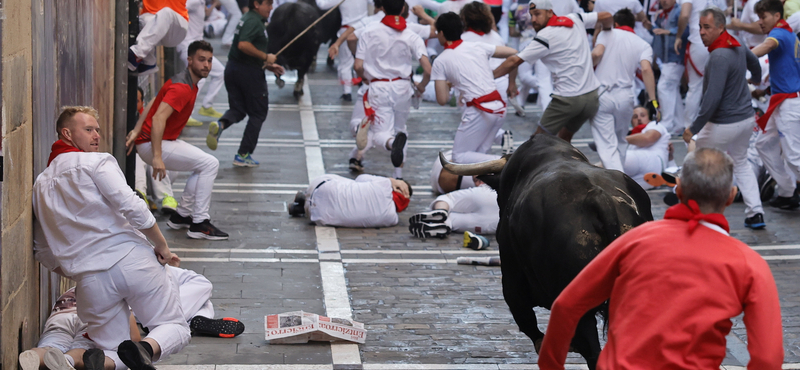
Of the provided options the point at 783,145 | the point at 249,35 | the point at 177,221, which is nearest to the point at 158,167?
the point at 177,221

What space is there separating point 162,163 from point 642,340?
5681 millimetres

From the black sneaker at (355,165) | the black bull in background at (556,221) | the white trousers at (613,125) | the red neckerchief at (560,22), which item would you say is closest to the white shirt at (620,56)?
the white trousers at (613,125)

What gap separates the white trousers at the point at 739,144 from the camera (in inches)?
351

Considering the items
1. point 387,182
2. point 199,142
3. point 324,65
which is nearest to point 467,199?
point 387,182

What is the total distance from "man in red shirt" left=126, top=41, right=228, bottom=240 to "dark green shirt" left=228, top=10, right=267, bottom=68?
9.30 feet

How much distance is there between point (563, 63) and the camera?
9.93 meters

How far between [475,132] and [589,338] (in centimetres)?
608

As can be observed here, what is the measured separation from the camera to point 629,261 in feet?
10.5

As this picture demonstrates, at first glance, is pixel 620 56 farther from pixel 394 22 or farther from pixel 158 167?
pixel 158 167

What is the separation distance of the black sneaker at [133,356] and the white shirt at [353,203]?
4.32 m

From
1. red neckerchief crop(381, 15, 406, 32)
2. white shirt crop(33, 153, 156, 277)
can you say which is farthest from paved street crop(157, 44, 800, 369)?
red neckerchief crop(381, 15, 406, 32)

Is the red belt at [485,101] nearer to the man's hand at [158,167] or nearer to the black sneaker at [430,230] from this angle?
the black sneaker at [430,230]

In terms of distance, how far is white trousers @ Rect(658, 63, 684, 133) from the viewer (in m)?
13.7

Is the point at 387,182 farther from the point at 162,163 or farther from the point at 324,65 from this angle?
the point at 324,65
